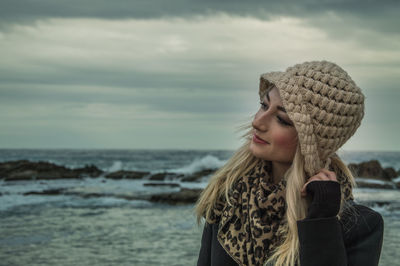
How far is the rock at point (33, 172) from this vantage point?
88.8 feet

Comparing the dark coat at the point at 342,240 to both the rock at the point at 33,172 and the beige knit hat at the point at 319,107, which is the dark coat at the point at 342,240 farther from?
the rock at the point at 33,172

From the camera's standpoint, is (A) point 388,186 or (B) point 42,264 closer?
(B) point 42,264

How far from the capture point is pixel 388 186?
22.1 metres

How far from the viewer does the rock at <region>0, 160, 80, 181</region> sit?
88.8 feet

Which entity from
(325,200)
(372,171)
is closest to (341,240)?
(325,200)

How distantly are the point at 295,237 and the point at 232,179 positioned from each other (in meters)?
0.55

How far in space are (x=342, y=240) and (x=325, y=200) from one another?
22cm

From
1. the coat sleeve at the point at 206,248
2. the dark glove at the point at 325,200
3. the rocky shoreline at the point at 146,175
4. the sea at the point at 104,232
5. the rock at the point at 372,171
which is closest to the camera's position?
the dark glove at the point at 325,200

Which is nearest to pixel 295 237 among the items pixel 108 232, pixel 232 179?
pixel 232 179

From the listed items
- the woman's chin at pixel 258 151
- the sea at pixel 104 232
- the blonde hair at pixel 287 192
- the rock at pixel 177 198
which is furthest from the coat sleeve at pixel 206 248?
the rock at pixel 177 198

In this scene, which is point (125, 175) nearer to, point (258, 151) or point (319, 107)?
point (258, 151)

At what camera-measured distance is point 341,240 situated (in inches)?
A: 88.9

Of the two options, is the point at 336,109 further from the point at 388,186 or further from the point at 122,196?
the point at 388,186

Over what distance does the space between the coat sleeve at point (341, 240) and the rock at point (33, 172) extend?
25.9 metres
